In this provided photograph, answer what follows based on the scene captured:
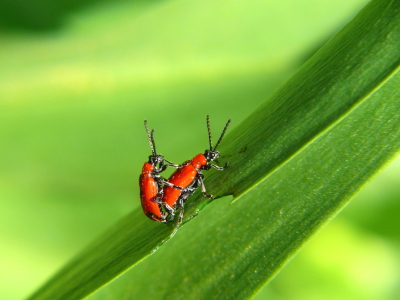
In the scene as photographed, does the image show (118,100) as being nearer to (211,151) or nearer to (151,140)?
(151,140)

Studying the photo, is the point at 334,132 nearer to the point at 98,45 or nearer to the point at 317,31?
the point at 317,31

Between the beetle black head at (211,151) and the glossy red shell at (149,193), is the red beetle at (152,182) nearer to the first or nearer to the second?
the glossy red shell at (149,193)

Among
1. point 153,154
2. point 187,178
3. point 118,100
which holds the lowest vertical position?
point 187,178

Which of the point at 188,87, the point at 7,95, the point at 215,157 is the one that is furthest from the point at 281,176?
the point at 7,95

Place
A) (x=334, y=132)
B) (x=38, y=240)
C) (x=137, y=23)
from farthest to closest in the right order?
(x=137, y=23)
(x=38, y=240)
(x=334, y=132)

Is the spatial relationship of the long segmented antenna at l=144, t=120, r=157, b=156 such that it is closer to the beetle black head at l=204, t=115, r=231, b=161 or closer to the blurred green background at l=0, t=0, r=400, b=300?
the blurred green background at l=0, t=0, r=400, b=300

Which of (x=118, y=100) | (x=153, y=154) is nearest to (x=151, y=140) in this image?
(x=153, y=154)

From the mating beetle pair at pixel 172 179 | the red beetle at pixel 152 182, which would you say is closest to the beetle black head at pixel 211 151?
the mating beetle pair at pixel 172 179
